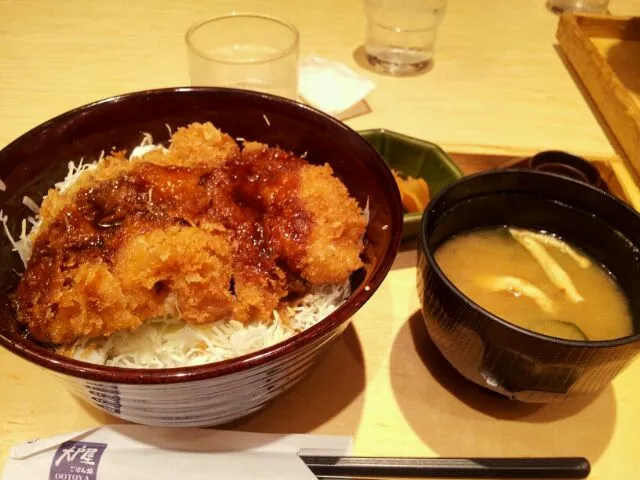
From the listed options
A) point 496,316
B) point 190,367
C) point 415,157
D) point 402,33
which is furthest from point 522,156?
point 190,367

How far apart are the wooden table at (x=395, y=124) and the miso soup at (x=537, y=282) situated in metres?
0.15

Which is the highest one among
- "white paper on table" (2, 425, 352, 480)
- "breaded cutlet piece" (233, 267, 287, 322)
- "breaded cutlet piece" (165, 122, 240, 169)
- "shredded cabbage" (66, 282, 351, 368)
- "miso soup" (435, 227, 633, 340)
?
"breaded cutlet piece" (165, 122, 240, 169)

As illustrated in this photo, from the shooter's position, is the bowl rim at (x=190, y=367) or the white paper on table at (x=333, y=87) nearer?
the bowl rim at (x=190, y=367)

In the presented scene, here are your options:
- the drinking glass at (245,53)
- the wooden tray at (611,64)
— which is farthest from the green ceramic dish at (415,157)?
the wooden tray at (611,64)

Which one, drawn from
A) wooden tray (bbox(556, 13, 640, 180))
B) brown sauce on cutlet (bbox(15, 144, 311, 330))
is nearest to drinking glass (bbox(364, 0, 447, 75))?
wooden tray (bbox(556, 13, 640, 180))

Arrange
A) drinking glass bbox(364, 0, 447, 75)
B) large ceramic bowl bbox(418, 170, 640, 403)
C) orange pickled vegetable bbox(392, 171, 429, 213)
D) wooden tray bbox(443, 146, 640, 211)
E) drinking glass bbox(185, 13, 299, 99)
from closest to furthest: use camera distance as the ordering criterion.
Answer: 1. large ceramic bowl bbox(418, 170, 640, 403)
2. orange pickled vegetable bbox(392, 171, 429, 213)
3. wooden tray bbox(443, 146, 640, 211)
4. drinking glass bbox(185, 13, 299, 99)
5. drinking glass bbox(364, 0, 447, 75)

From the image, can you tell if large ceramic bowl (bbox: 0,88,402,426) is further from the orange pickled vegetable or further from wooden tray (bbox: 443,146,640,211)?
wooden tray (bbox: 443,146,640,211)

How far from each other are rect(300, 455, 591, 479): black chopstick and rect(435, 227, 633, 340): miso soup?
22 cm

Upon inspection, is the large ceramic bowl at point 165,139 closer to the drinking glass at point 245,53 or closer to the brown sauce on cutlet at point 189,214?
the brown sauce on cutlet at point 189,214

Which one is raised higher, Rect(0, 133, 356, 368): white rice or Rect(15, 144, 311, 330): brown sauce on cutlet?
Rect(15, 144, 311, 330): brown sauce on cutlet

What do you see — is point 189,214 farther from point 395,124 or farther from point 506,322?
point 395,124

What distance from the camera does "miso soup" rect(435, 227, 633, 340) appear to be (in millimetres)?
1027

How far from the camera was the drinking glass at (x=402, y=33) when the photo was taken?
2.03 meters

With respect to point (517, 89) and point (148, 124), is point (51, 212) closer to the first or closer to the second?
point (148, 124)
